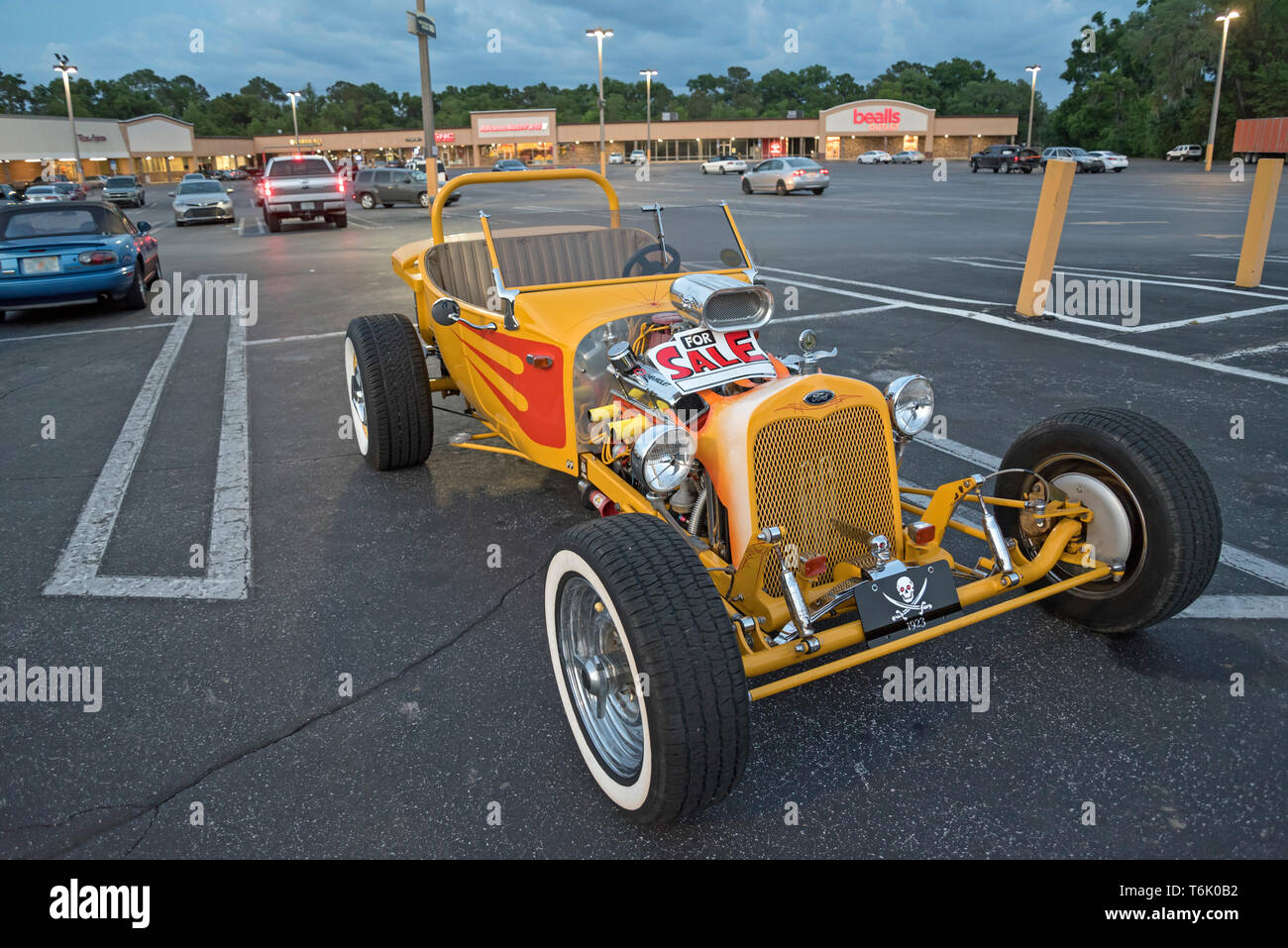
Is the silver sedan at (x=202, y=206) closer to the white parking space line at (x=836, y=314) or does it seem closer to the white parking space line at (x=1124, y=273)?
the white parking space line at (x=1124, y=273)

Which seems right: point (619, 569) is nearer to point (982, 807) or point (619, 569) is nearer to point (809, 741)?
point (809, 741)

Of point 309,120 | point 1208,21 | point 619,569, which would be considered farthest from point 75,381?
point 309,120

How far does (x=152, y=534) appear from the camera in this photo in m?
4.79

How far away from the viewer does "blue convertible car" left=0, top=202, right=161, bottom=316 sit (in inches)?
422

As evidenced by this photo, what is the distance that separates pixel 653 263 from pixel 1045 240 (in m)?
6.61

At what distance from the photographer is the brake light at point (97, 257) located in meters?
11.0

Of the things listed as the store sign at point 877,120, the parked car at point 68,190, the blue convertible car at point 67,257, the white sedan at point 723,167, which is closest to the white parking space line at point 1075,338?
the blue convertible car at point 67,257

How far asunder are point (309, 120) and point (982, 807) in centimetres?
15216

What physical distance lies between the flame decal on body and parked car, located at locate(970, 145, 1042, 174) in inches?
2040

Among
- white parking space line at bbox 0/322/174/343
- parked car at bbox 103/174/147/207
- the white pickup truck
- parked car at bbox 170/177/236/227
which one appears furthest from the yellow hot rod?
parked car at bbox 103/174/147/207

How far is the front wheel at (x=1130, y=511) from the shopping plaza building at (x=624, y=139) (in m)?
91.3

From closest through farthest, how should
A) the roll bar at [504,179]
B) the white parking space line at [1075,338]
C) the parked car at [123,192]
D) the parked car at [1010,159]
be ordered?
the roll bar at [504,179] → the white parking space line at [1075,338] → the parked car at [123,192] → the parked car at [1010,159]

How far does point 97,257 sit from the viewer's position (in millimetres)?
11094

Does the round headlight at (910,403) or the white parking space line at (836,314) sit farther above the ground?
the round headlight at (910,403)
